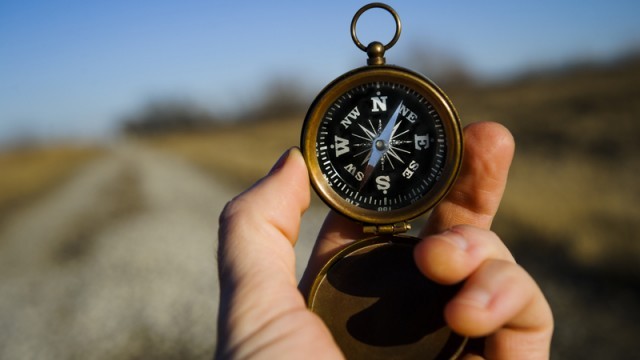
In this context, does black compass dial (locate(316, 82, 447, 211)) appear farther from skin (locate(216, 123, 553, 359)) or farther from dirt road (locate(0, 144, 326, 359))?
dirt road (locate(0, 144, 326, 359))

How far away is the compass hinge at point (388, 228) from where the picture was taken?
2.56m

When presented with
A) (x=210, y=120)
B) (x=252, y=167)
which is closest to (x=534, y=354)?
(x=252, y=167)

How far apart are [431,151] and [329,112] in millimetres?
482

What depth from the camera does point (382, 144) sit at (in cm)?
259

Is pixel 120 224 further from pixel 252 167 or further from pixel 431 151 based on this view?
pixel 431 151

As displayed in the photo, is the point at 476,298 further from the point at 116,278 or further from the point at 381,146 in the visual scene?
the point at 116,278

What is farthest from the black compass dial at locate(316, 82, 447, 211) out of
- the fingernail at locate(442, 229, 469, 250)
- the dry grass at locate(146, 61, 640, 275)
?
the dry grass at locate(146, 61, 640, 275)

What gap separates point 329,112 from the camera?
255cm

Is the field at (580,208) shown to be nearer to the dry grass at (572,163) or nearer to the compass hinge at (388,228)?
the dry grass at (572,163)

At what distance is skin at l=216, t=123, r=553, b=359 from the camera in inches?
79.2

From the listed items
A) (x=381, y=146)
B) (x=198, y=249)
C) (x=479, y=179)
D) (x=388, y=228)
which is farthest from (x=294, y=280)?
(x=198, y=249)

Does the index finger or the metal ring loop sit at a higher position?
the metal ring loop

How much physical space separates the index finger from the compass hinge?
0.98 ft

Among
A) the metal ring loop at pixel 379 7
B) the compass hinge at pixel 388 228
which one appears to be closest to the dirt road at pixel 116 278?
the compass hinge at pixel 388 228
